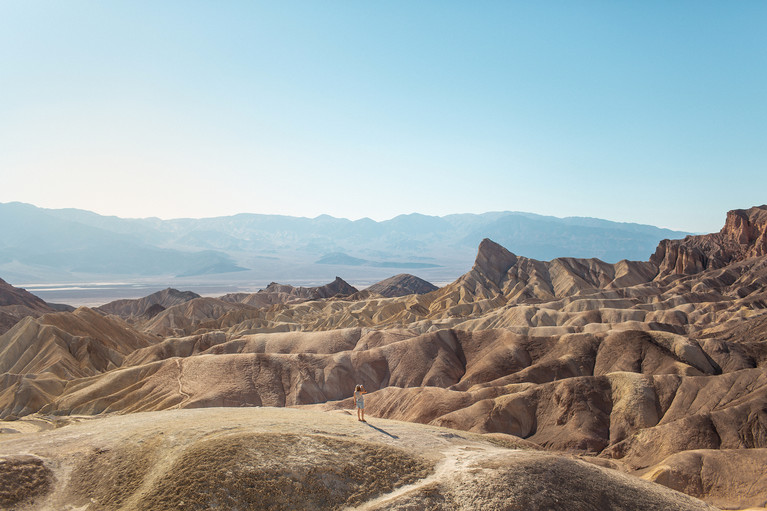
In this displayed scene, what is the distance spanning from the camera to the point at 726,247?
15725cm

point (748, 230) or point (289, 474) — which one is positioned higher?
point (748, 230)

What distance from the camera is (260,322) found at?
12544 cm

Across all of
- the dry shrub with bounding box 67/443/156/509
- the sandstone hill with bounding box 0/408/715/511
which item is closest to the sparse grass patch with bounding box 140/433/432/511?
the sandstone hill with bounding box 0/408/715/511

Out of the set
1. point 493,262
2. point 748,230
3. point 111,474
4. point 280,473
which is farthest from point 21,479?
point 748,230

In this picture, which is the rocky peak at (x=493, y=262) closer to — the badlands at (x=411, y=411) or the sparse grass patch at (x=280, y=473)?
the badlands at (x=411, y=411)

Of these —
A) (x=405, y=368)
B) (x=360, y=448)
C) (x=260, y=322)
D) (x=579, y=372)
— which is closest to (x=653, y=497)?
(x=360, y=448)

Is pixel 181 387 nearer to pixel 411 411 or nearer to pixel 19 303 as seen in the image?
pixel 411 411

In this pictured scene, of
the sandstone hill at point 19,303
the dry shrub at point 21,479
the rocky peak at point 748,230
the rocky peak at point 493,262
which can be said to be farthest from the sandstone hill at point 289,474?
the rocky peak at point 748,230

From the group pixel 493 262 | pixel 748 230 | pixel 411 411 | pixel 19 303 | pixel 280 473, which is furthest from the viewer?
pixel 493 262

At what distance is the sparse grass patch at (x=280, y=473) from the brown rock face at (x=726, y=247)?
502ft

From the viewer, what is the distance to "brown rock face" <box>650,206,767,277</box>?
150m

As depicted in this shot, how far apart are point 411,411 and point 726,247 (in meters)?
140

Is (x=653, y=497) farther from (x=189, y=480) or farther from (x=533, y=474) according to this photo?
(x=189, y=480)

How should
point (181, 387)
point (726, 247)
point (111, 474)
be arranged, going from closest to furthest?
1. point (111, 474)
2. point (181, 387)
3. point (726, 247)
